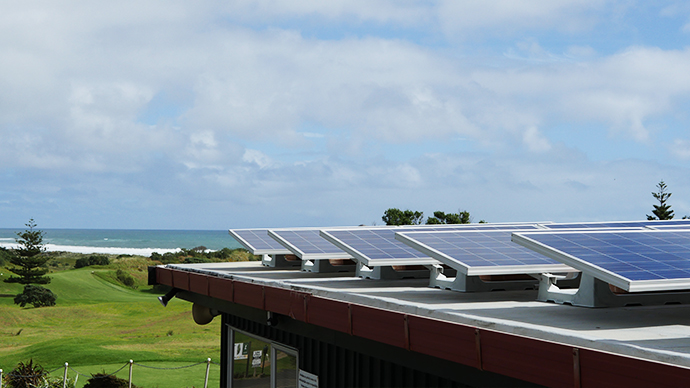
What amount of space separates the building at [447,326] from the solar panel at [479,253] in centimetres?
5

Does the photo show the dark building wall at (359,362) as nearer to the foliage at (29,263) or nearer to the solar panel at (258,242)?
the solar panel at (258,242)

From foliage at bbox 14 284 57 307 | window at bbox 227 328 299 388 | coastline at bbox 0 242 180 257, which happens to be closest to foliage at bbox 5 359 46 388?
window at bbox 227 328 299 388

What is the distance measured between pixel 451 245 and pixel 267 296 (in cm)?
324

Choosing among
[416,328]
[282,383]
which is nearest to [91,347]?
[282,383]

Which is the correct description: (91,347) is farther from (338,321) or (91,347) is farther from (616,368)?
(616,368)

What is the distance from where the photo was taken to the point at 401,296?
9039 mm

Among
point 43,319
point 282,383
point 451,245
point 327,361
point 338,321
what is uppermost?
point 451,245

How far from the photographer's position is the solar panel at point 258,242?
14819mm

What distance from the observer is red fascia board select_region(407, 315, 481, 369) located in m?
5.65

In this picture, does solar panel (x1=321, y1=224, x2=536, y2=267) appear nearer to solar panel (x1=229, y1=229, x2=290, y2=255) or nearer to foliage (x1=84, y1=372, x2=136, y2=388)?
solar panel (x1=229, y1=229, x2=290, y2=255)

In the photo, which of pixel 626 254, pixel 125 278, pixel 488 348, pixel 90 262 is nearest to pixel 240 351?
pixel 488 348

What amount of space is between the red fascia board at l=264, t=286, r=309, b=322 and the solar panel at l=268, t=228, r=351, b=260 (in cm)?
238

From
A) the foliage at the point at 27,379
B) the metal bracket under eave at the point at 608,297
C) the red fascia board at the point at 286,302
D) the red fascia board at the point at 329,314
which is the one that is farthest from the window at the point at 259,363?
the foliage at the point at 27,379

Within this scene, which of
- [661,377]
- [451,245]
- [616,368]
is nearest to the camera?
[661,377]
